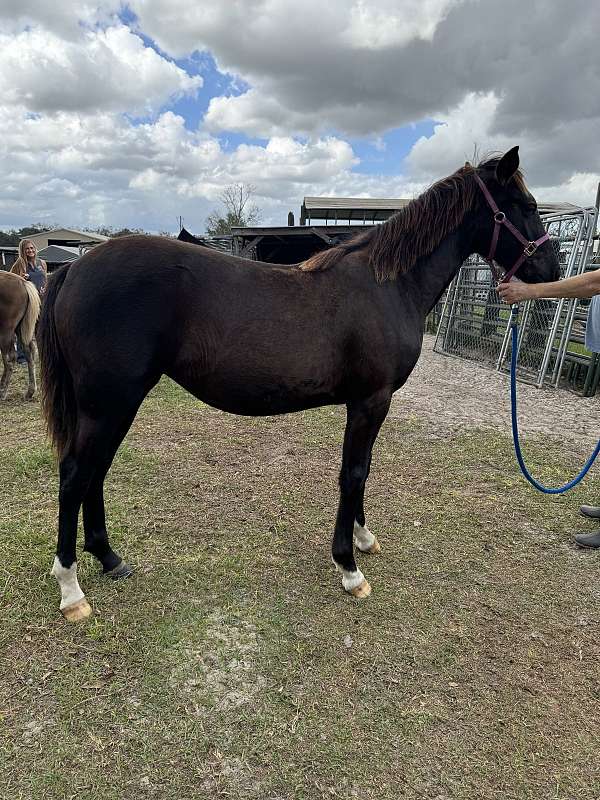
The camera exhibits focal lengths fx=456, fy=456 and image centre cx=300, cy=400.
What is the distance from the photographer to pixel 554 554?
9.98ft

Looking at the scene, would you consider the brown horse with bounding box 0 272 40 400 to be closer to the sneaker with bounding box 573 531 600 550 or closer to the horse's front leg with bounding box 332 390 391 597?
the horse's front leg with bounding box 332 390 391 597

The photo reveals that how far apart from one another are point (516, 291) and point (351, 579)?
6.23 feet

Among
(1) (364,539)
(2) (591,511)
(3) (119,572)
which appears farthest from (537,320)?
(3) (119,572)

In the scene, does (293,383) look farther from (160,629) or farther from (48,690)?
(48,690)

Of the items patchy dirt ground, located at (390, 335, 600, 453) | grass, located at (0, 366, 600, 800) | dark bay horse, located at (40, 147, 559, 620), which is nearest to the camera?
grass, located at (0, 366, 600, 800)

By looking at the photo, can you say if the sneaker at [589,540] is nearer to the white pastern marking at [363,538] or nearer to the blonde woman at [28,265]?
the white pastern marking at [363,538]

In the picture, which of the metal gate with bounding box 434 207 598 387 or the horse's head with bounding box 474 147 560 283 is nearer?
the horse's head with bounding box 474 147 560 283

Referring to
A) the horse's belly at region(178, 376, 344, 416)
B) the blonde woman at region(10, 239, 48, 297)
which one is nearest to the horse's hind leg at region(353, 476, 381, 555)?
the horse's belly at region(178, 376, 344, 416)

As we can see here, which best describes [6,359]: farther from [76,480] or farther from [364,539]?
[364,539]

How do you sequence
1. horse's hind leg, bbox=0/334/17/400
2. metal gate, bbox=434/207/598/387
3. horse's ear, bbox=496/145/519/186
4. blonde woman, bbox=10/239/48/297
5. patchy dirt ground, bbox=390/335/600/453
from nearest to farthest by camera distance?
horse's ear, bbox=496/145/519/186, patchy dirt ground, bbox=390/335/600/453, horse's hind leg, bbox=0/334/17/400, metal gate, bbox=434/207/598/387, blonde woman, bbox=10/239/48/297

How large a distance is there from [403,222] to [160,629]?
254 centimetres

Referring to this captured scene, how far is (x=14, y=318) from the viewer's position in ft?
20.6

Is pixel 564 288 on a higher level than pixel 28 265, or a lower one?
higher

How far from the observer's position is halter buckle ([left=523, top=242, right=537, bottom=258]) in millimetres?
2561
